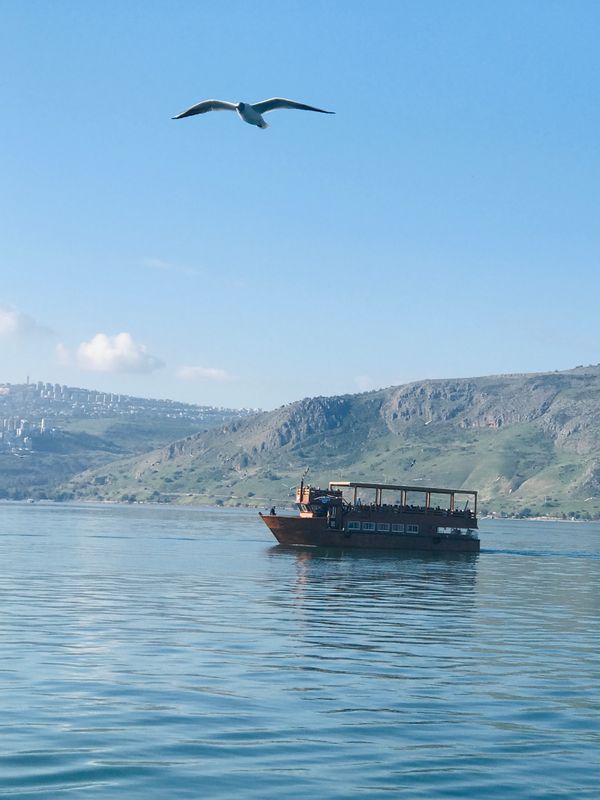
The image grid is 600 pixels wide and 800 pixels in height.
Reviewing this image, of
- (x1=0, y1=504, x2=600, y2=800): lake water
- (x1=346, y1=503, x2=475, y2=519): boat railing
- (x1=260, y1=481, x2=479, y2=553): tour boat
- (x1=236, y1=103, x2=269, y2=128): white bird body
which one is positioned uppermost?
(x1=236, y1=103, x2=269, y2=128): white bird body

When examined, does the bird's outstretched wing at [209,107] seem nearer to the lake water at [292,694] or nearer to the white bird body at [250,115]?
the white bird body at [250,115]

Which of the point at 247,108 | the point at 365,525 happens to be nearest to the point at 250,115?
the point at 247,108

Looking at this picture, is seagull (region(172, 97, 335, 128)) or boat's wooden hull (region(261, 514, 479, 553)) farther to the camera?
boat's wooden hull (region(261, 514, 479, 553))

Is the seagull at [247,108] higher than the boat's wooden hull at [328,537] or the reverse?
higher

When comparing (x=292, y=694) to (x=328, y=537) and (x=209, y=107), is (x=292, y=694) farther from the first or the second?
(x=328, y=537)

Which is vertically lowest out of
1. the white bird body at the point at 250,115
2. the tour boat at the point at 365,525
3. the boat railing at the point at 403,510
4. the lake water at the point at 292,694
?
the lake water at the point at 292,694

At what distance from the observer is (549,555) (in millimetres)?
154750

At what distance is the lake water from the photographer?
24547mm

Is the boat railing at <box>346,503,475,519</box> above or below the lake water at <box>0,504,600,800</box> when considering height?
above

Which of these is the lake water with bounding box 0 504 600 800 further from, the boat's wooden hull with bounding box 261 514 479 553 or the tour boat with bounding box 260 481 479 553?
the tour boat with bounding box 260 481 479 553

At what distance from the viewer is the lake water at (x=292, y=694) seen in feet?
80.5

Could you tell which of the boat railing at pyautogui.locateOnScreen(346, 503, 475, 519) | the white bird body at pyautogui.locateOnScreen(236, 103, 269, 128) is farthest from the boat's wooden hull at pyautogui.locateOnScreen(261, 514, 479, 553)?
the white bird body at pyautogui.locateOnScreen(236, 103, 269, 128)

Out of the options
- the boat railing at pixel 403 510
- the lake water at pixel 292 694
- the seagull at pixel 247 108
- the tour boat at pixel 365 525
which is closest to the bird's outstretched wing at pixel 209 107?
the seagull at pixel 247 108

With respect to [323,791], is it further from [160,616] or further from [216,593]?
[216,593]
